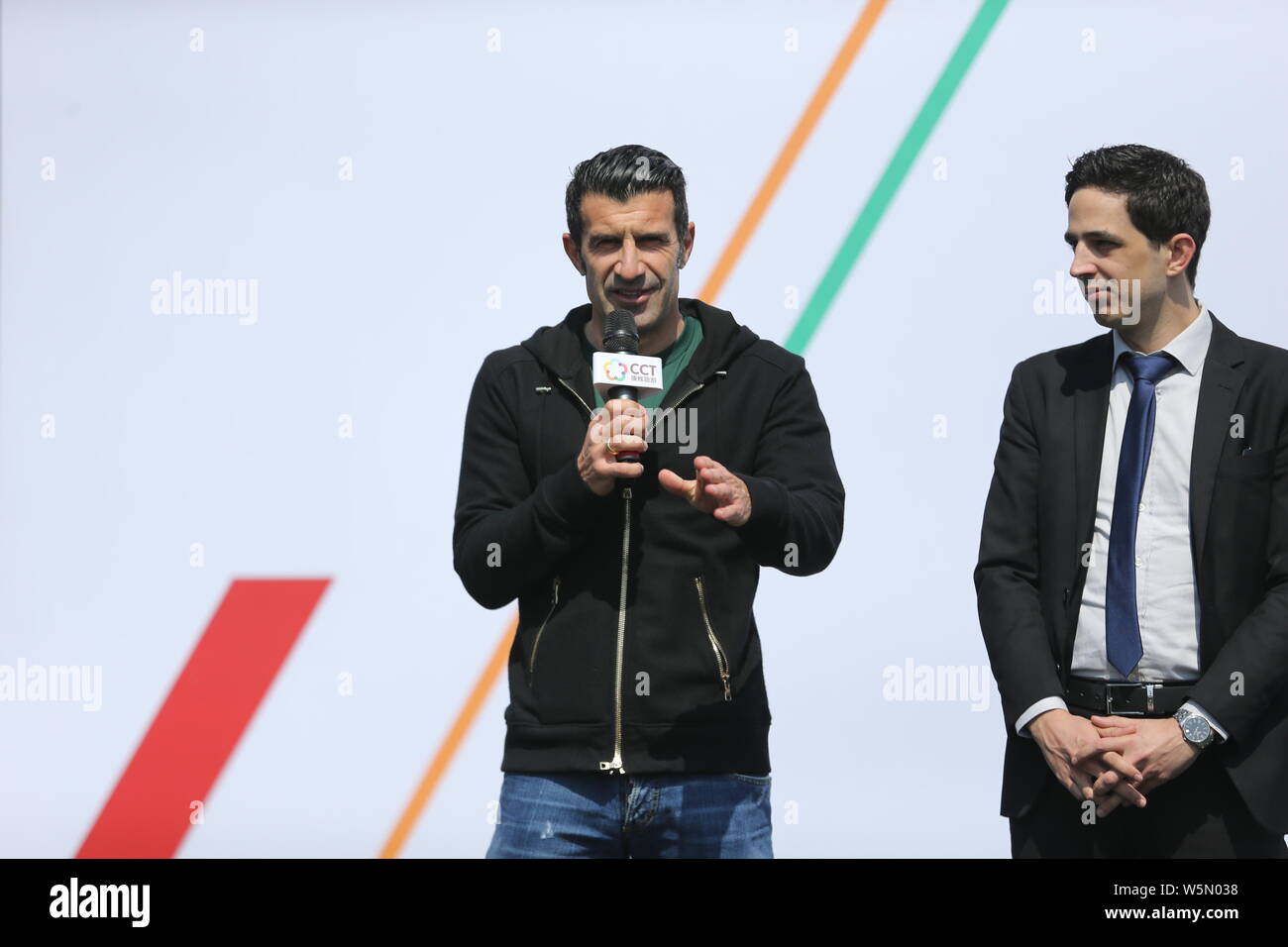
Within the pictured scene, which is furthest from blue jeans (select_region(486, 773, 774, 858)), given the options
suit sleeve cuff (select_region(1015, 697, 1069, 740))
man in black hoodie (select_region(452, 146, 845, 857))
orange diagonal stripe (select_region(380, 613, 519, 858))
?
orange diagonal stripe (select_region(380, 613, 519, 858))

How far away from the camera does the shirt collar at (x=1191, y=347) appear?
8.71 feet

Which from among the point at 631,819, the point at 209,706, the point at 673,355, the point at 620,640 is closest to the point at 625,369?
the point at 673,355

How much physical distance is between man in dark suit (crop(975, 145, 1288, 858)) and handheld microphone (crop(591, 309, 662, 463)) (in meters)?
0.68

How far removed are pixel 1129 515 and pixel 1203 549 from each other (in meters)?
0.12

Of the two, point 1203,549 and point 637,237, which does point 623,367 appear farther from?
point 1203,549

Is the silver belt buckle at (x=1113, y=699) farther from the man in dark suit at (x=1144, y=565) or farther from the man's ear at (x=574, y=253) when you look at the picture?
the man's ear at (x=574, y=253)

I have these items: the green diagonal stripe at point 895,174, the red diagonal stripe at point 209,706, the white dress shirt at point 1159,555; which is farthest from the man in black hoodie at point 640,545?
the red diagonal stripe at point 209,706

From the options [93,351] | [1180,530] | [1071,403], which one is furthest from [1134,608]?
[93,351]

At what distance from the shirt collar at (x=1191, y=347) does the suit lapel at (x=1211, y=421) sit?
13 millimetres

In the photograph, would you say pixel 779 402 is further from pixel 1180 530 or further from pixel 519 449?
pixel 1180 530

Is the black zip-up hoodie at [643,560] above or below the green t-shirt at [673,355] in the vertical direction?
below

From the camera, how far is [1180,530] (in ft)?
8.43
